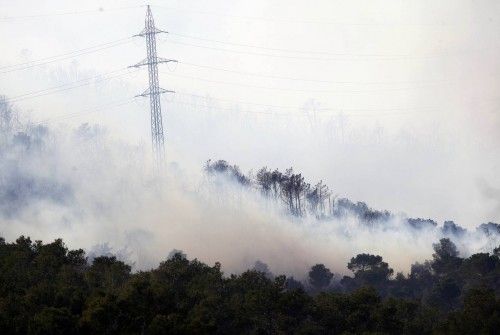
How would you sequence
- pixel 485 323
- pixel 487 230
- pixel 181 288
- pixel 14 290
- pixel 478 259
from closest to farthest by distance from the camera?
pixel 485 323 → pixel 14 290 → pixel 181 288 → pixel 478 259 → pixel 487 230

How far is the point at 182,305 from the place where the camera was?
78.7 metres

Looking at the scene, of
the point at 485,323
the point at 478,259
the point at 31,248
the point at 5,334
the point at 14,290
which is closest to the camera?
the point at 5,334

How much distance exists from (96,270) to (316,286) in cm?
5264

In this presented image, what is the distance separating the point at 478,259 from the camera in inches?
5359

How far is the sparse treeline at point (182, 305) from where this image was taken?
67188mm

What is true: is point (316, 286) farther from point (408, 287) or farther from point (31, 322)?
point (31, 322)

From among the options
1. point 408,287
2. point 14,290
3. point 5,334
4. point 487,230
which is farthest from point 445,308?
point 487,230

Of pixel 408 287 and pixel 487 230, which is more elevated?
pixel 487 230

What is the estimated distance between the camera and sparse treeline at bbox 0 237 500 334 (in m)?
67.2

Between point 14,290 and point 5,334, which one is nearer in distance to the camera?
point 5,334

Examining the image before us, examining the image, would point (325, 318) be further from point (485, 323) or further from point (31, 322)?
point (31, 322)

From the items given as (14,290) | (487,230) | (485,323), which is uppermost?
(487,230)

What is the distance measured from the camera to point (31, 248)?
350ft

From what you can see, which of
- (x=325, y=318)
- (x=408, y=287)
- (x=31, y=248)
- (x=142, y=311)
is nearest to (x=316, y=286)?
(x=408, y=287)
